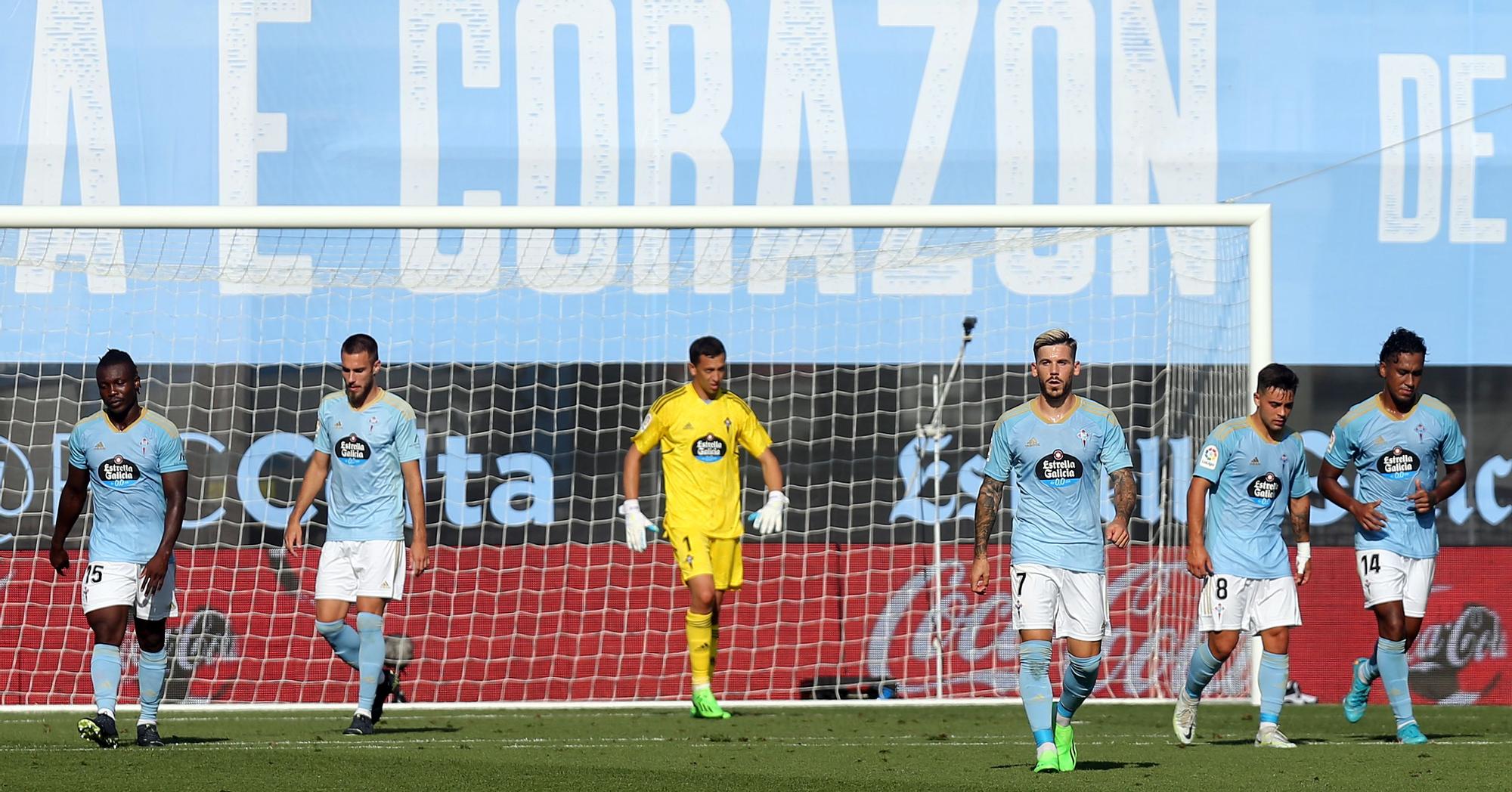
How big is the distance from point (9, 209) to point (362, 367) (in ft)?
11.1

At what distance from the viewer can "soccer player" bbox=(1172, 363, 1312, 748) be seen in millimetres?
7488

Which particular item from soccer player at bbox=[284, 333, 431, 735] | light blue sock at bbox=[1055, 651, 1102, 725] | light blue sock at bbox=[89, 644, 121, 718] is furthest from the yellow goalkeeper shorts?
light blue sock at bbox=[89, 644, 121, 718]

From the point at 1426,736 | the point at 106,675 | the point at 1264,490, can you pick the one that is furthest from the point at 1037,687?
the point at 106,675

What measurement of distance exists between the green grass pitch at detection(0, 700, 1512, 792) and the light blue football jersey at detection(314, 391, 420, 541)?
952 millimetres

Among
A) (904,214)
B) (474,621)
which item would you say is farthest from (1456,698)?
(474,621)

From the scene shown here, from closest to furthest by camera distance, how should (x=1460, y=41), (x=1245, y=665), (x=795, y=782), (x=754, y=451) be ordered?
(x=795, y=782) → (x=754, y=451) → (x=1245, y=665) → (x=1460, y=41)

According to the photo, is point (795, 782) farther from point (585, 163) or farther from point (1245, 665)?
point (585, 163)

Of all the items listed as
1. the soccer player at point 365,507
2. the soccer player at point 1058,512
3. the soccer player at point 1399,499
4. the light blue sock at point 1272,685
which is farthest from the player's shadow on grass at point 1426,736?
the soccer player at point 365,507

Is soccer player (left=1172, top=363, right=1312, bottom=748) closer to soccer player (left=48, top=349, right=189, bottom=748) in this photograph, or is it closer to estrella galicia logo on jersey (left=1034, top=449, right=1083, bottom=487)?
estrella galicia logo on jersey (left=1034, top=449, right=1083, bottom=487)

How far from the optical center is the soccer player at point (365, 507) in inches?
319

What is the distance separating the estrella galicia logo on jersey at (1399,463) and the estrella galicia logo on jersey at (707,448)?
314cm

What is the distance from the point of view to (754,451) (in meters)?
9.14

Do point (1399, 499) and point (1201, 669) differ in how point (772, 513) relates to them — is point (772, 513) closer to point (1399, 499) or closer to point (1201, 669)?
point (1201, 669)

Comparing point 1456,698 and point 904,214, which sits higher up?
point 904,214
